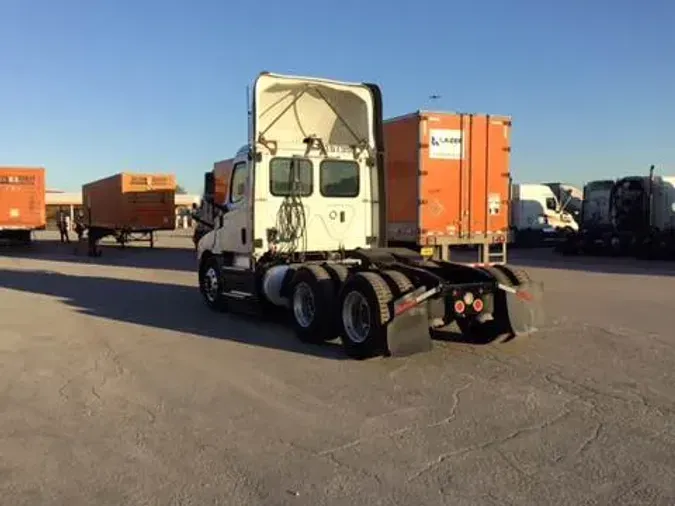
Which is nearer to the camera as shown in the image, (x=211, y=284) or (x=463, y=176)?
(x=211, y=284)

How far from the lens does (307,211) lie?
13.0 metres

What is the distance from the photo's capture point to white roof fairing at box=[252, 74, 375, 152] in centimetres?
1273

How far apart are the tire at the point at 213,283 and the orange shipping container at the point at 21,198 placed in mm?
24718

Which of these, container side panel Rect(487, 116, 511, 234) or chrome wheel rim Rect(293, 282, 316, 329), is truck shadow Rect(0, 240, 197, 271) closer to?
container side panel Rect(487, 116, 511, 234)

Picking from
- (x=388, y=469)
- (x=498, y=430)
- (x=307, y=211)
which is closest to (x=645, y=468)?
(x=498, y=430)

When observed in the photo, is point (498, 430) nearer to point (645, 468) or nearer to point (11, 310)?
point (645, 468)

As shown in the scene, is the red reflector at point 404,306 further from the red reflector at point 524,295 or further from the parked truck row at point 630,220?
the parked truck row at point 630,220

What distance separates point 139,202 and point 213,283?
73.2ft

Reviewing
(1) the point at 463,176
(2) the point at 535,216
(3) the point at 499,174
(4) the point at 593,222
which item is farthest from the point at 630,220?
(1) the point at 463,176

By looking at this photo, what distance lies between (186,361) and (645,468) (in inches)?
219

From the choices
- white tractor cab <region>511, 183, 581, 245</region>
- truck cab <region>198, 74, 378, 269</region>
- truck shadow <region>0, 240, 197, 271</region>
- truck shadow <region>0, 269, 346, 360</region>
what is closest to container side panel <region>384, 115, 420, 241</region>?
truck cab <region>198, 74, 378, 269</region>

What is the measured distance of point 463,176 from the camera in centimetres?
1808

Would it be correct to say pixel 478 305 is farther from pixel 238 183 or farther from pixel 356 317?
pixel 238 183

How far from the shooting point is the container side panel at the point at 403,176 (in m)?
17.7
